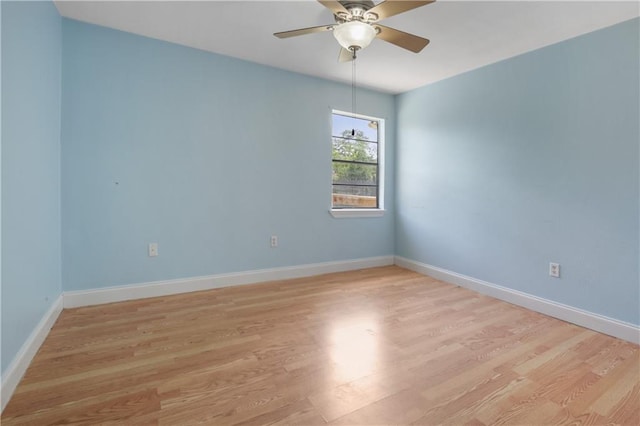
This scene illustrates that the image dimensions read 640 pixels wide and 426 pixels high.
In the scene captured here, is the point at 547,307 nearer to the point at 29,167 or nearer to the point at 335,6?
the point at 335,6

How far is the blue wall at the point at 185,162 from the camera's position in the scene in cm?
260

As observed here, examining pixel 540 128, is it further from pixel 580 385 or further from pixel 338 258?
pixel 338 258

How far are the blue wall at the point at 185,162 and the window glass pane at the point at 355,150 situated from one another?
22 centimetres

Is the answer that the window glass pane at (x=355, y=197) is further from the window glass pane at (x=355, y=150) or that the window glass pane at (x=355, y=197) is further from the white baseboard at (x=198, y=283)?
the white baseboard at (x=198, y=283)

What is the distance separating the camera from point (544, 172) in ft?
9.02

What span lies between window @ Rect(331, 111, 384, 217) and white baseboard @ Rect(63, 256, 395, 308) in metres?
0.70

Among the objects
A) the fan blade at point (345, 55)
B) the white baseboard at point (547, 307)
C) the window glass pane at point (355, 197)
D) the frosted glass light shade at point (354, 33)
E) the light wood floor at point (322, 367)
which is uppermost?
the fan blade at point (345, 55)

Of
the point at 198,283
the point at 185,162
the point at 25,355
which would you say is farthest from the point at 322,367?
the point at 185,162

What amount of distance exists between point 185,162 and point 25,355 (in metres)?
1.86

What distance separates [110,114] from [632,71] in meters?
4.15

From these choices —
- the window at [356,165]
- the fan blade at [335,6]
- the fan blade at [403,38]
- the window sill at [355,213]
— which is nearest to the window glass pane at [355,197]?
the window at [356,165]

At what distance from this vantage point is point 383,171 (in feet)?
14.2

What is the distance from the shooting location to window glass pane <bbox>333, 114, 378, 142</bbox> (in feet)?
13.2

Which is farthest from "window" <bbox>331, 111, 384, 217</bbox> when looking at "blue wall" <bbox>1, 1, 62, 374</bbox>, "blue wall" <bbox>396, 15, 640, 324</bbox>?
"blue wall" <bbox>1, 1, 62, 374</bbox>
